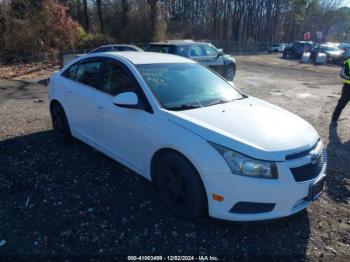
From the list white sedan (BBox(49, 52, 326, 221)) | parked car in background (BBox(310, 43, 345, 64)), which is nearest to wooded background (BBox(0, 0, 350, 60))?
parked car in background (BBox(310, 43, 345, 64))

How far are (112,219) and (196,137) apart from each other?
1275mm

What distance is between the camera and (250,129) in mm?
3150

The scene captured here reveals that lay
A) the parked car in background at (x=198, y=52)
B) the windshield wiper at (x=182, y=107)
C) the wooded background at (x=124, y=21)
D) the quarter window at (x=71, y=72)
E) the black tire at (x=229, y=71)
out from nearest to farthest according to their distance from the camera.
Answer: the windshield wiper at (x=182, y=107)
the quarter window at (x=71, y=72)
the parked car in background at (x=198, y=52)
the black tire at (x=229, y=71)
the wooded background at (x=124, y=21)

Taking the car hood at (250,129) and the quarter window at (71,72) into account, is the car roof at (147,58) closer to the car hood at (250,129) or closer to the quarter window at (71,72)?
the quarter window at (71,72)

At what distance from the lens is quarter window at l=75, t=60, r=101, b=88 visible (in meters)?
4.44

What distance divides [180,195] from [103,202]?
0.98 m

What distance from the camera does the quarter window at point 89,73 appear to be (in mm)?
4441

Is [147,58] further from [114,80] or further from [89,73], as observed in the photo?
[89,73]

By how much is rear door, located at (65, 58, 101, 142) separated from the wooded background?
14.5m

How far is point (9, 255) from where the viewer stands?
2799 mm

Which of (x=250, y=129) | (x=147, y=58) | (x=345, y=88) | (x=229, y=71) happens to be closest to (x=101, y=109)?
(x=147, y=58)

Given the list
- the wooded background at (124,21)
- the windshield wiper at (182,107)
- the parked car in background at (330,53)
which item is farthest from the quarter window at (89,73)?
the parked car in background at (330,53)

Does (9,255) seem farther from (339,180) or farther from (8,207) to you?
(339,180)

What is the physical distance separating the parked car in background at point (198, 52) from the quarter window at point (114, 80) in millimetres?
6410
